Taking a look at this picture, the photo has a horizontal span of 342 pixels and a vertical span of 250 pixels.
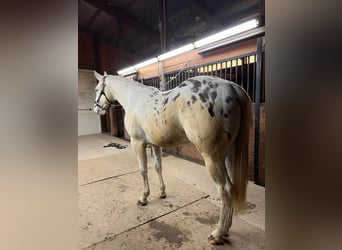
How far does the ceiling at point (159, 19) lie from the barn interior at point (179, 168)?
0.02 m

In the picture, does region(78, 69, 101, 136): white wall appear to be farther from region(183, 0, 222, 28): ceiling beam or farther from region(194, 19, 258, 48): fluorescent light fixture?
region(194, 19, 258, 48): fluorescent light fixture

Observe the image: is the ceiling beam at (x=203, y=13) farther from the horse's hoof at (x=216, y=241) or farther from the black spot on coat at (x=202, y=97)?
the horse's hoof at (x=216, y=241)

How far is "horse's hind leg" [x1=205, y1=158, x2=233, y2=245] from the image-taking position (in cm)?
132

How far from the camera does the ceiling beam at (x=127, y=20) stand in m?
4.53

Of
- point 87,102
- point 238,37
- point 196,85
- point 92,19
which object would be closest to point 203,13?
point 238,37

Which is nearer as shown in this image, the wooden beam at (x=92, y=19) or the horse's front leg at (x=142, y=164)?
the horse's front leg at (x=142, y=164)

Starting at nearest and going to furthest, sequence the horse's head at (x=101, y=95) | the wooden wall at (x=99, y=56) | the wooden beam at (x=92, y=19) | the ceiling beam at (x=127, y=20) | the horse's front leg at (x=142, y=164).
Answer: the horse's front leg at (x=142, y=164)
the horse's head at (x=101, y=95)
the ceiling beam at (x=127, y=20)
the wooden beam at (x=92, y=19)
the wooden wall at (x=99, y=56)

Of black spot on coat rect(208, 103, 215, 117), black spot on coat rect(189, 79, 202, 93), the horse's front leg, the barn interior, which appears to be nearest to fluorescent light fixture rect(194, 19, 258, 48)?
the barn interior

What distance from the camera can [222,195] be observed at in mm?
1344

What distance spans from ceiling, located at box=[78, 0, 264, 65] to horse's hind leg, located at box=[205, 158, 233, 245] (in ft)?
5.83

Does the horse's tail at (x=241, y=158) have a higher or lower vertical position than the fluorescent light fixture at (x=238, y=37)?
lower

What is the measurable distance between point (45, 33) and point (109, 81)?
6.61 ft

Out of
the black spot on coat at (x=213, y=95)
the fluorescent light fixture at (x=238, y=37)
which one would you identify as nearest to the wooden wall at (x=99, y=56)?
the fluorescent light fixture at (x=238, y=37)

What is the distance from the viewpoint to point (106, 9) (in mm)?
4586
